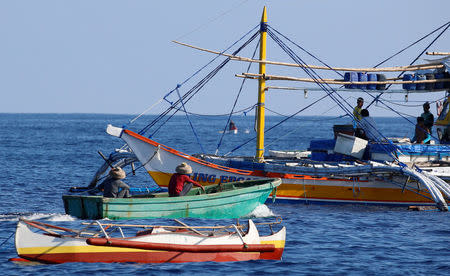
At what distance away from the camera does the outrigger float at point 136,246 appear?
1631cm

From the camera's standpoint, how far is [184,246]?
16.9 m

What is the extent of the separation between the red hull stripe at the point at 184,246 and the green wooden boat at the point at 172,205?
7.63 feet

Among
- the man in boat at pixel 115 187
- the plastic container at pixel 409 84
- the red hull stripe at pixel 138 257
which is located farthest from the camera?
the plastic container at pixel 409 84

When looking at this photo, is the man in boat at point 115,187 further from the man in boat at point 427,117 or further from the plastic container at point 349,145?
the man in boat at point 427,117

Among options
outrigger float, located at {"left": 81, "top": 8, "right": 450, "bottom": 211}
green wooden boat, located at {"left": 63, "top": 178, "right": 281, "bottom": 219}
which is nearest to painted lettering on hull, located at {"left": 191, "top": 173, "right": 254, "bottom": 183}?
outrigger float, located at {"left": 81, "top": 8, "right": 450, "bottom": 211}

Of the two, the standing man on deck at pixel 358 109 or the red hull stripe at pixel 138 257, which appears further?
the standing man on deck at pixel 358 109

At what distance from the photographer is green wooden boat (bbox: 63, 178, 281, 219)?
1864cm

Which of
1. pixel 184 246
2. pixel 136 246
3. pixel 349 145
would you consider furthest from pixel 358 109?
pixel 136 246

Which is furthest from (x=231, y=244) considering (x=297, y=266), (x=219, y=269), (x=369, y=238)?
(x=369, y=238)

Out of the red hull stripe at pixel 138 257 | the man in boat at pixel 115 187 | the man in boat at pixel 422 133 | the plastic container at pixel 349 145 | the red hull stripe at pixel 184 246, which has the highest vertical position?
the man in boat at pixel 422 133

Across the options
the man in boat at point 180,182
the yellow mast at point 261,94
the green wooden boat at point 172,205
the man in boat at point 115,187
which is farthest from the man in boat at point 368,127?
the man in boat at point 115,187

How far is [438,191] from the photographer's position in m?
25.3

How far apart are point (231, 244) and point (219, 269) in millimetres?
707

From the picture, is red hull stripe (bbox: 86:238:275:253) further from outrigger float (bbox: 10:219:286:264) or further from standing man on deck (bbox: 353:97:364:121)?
standing man on deck (bbox: 353:97:364:121)
